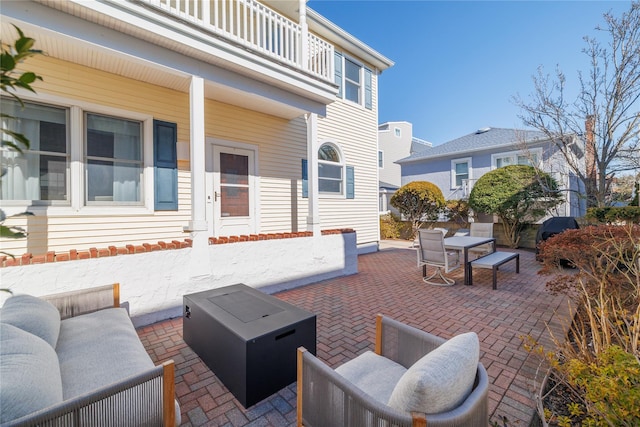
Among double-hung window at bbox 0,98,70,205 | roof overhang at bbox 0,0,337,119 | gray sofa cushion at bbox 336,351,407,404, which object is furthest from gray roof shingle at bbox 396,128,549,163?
double-hung window at bbox 0,98,70,205

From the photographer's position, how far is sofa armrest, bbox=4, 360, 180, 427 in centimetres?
134

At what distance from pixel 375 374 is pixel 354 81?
8.56m

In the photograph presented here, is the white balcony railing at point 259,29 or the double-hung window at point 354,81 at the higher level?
the double-hung window at point 354,81

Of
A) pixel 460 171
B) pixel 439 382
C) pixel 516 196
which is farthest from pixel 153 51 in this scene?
pixel 460 171

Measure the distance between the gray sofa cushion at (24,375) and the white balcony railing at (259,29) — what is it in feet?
13.1

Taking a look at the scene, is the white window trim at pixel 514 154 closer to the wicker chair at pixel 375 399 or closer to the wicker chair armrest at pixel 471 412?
the wicker chair at pixel 375 399

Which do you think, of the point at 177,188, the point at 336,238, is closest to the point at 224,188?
the point at 177,188

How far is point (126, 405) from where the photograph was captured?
154 centimetres

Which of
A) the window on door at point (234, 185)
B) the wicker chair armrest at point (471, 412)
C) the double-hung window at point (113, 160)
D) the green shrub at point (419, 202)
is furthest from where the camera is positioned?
the green shrub at point (419, 202)

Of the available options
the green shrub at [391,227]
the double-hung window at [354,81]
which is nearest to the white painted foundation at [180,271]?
the double-hung window at [354,81]

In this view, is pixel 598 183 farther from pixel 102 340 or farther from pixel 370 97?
pixel 102 340

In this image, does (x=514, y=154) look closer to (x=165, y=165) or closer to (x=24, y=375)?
(x=165, y=165)

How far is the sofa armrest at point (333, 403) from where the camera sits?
1.29m

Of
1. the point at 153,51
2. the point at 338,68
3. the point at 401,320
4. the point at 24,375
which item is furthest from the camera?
the point at 338,68
